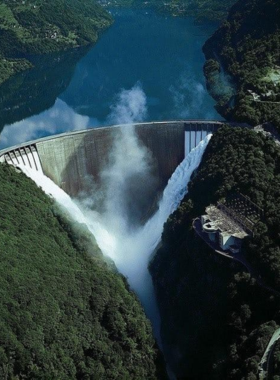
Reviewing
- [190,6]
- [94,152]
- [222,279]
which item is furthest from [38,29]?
[222,279]

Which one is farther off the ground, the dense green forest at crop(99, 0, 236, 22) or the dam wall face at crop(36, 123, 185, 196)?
the dam wall face at crop(36, 123, 185, 196)

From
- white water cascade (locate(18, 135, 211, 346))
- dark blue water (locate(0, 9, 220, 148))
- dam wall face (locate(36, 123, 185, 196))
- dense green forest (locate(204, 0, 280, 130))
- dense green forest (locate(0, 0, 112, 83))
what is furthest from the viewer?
dense green forest (locate(0, 0, 112, 83))

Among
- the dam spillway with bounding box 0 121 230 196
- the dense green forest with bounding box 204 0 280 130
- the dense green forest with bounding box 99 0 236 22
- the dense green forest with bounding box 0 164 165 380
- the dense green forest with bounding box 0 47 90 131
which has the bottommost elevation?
the dense green forest with bounding box 99 0 236 22

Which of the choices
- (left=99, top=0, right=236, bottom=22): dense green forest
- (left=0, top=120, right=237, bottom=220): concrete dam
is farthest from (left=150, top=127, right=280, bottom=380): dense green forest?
Answer: (left=99, top=0, right=236, bottom=22): dense green forest

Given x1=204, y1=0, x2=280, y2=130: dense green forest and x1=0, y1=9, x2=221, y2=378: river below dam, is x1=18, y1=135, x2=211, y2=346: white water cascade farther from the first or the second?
x1=204, y1=0, x2=280, y2=130: dense green forest

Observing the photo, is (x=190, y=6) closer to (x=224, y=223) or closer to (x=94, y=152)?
(x=94, y=152)

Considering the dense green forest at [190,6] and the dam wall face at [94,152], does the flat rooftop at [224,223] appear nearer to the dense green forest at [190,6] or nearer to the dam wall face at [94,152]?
the dam wall face at [94,152]

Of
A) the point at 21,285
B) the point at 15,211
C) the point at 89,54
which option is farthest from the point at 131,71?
the point at 21,285

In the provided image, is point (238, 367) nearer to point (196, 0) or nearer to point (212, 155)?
point (212, 155)
